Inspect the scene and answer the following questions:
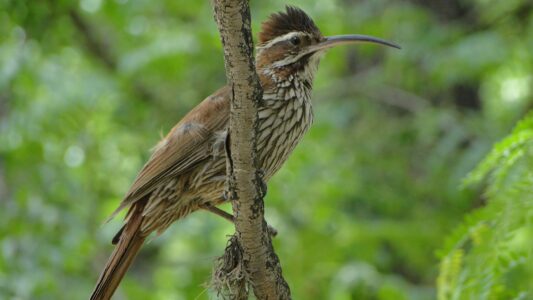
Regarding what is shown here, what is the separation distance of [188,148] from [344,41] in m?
1.10

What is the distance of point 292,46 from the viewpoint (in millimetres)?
5109

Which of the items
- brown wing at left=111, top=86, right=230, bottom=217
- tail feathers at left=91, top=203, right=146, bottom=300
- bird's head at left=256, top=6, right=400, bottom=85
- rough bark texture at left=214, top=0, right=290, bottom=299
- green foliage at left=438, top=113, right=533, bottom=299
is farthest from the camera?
bird's head at left=256, top=6, right=400, bottom=85

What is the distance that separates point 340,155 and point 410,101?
1130 mm

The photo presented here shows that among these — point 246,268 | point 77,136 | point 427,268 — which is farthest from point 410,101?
point 246,268

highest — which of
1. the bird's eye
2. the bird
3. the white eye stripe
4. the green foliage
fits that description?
the white eye stripe

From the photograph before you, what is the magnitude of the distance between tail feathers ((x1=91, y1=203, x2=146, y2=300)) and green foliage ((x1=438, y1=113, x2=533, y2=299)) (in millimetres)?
1765

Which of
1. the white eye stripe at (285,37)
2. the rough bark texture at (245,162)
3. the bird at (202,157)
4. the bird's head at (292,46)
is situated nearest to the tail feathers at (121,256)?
the bird at (202,157)

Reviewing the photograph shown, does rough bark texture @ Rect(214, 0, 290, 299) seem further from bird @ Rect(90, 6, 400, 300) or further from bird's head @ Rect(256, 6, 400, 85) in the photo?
bird's head @ Rect(256, 6, 400, 85)

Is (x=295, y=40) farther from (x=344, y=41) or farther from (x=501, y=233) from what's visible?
(x=501, y=233)

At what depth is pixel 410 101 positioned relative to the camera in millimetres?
9016

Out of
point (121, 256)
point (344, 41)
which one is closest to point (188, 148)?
point (121, 256)

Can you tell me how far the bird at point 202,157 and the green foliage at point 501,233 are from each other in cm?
122

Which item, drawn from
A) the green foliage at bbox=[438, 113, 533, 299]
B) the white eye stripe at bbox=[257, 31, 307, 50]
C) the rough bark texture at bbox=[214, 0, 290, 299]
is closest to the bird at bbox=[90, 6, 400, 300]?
the white eye stripe at bbox=[257, 31, 307, 50]

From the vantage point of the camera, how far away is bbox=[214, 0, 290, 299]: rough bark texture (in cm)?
319
